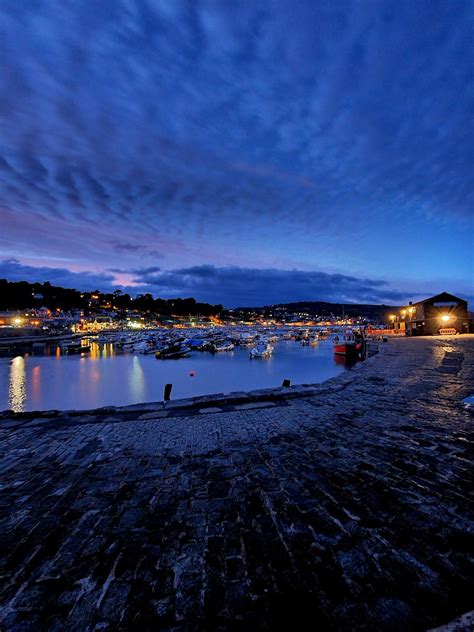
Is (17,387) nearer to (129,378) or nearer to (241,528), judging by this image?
(129,378)

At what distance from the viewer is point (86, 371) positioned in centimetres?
3619

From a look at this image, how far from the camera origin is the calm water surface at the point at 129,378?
2369 centimetres

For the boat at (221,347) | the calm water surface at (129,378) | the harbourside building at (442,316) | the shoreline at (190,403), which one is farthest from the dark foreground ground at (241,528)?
the boat at (221,347)

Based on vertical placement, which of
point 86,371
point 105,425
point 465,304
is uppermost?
point 465,304

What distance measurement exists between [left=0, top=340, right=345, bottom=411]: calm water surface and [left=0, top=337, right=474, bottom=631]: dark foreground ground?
19097 millimetres

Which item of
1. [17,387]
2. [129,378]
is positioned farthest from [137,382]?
[17,387]

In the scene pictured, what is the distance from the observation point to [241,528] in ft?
10.3

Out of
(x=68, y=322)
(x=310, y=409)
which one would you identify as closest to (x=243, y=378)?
(x=310, y=409)

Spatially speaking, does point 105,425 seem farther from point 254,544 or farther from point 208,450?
point 254,544

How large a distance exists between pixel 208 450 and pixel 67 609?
3128 millimetres

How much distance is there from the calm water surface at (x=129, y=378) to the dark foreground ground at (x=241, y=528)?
19.1 m

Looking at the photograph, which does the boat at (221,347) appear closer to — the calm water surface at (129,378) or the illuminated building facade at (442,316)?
the calm water surface at (129,378)

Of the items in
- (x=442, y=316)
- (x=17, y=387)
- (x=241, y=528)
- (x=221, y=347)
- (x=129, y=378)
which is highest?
(x=442, y=316)

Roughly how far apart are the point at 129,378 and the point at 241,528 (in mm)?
31920
